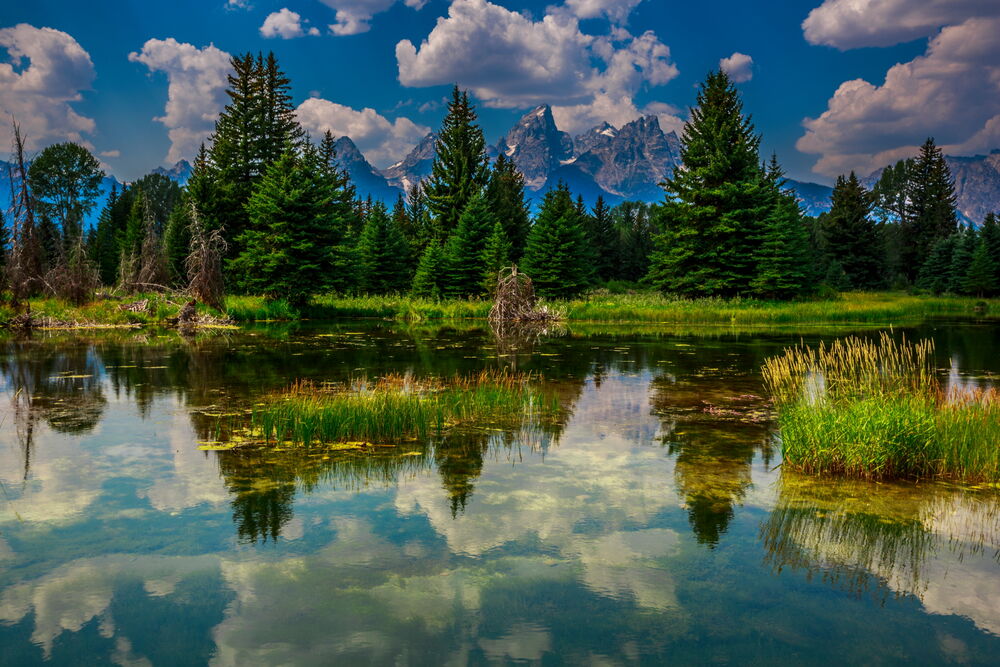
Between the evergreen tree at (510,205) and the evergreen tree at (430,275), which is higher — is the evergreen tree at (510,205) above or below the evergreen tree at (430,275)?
above

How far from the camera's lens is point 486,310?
127 ft

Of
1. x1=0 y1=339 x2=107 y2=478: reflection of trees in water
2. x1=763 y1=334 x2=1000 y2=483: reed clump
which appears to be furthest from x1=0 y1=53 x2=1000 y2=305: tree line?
x1=763 y1=334 x2=1000 y2=483: reed clump

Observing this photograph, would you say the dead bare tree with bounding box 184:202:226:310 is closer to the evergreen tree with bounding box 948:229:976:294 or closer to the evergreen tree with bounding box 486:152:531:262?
the evergreen tree with bounding box 486:152:531:262

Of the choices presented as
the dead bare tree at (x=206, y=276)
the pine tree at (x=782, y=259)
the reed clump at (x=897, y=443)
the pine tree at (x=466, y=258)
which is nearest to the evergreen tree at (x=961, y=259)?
the pine tree at (x=782, y=259)

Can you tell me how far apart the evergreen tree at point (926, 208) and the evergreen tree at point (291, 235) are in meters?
59.5

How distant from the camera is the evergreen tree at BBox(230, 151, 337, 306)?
32.8 metres

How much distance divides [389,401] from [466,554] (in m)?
4.56

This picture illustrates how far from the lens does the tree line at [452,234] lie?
109ft

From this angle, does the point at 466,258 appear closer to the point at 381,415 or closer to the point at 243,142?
the point at 243,142

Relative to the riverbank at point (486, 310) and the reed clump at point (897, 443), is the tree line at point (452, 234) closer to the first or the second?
the riverbank at point (486, 310)

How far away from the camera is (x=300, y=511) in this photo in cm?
634

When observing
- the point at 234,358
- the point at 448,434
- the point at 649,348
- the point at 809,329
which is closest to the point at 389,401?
the point at 448,434

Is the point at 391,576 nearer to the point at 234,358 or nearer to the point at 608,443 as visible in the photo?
the point at 608,443

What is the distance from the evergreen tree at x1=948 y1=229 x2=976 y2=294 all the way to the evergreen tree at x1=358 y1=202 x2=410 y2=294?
145 ft
